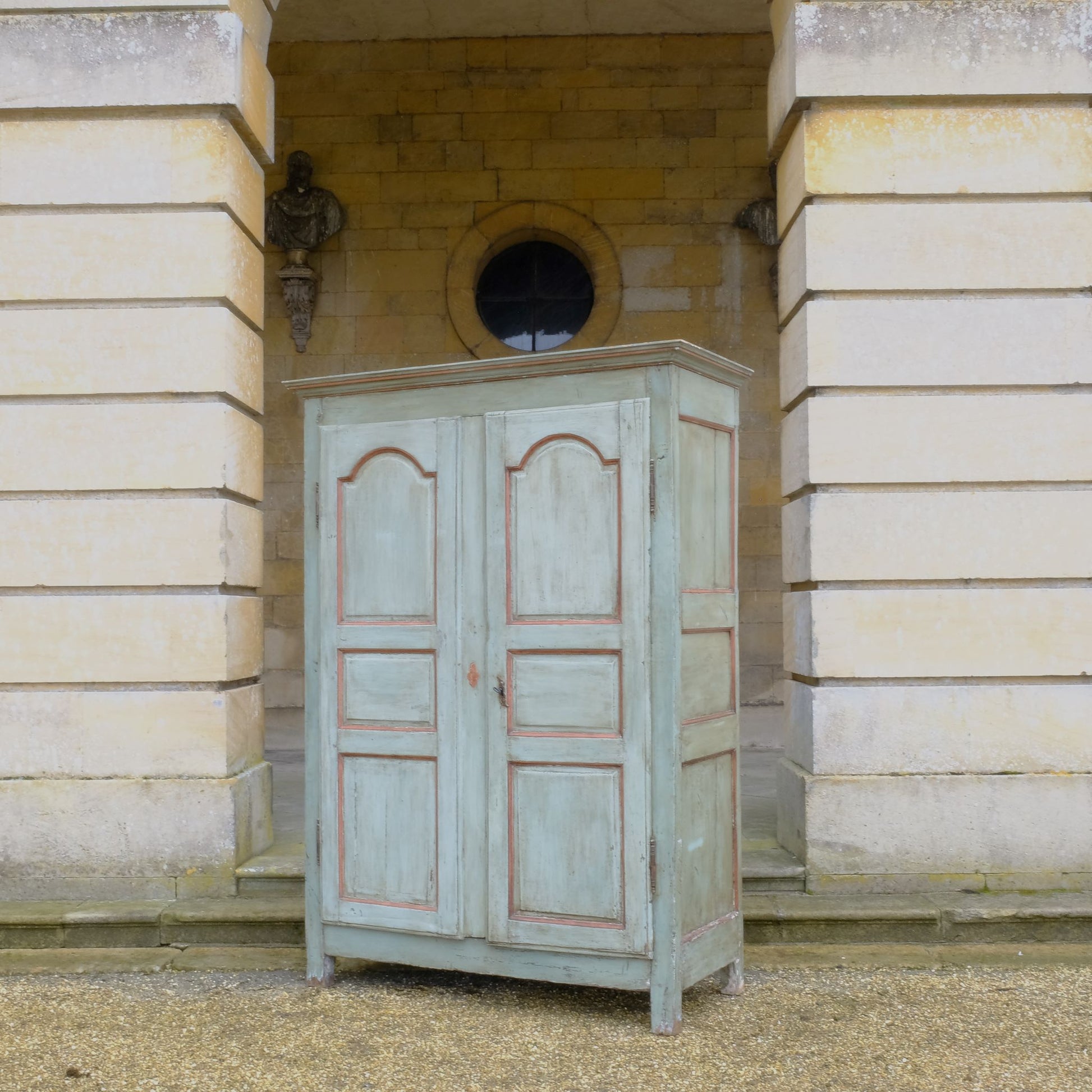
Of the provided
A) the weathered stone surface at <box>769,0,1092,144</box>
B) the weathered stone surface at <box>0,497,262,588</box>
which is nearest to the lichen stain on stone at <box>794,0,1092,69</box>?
the weathered stone surface at <box>769,0,1092,144</box>

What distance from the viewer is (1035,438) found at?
5250 millimetres

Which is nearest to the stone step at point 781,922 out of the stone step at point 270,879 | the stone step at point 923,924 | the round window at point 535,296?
the stone step at point 923,924

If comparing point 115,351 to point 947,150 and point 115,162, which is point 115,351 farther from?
point 947,150

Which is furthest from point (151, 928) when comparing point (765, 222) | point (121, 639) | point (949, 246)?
point (765, 222)

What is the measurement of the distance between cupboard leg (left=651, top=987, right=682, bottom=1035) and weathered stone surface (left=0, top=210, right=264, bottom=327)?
3.41 meters

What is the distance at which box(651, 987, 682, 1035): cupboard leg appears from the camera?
396cm

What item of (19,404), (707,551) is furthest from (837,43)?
(19,404)

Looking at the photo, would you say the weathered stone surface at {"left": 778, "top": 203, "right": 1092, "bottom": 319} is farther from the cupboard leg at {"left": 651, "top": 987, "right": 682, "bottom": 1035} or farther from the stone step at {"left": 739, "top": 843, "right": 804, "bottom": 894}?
the cupboard leg at {"left": 651, "top": 987, "right": 682, "bottom": 1035}

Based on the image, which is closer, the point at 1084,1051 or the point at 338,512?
the point at 1084,1051

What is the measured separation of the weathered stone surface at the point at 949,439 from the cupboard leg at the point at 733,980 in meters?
2.04

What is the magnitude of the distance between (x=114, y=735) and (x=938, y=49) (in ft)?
15.3

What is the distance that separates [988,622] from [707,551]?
5.41 feet

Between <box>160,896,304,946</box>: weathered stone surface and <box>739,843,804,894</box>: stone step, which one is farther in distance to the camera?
<box>739,843,804,894</box>: stone step

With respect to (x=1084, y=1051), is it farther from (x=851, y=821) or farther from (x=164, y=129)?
(x=164, y=129)
